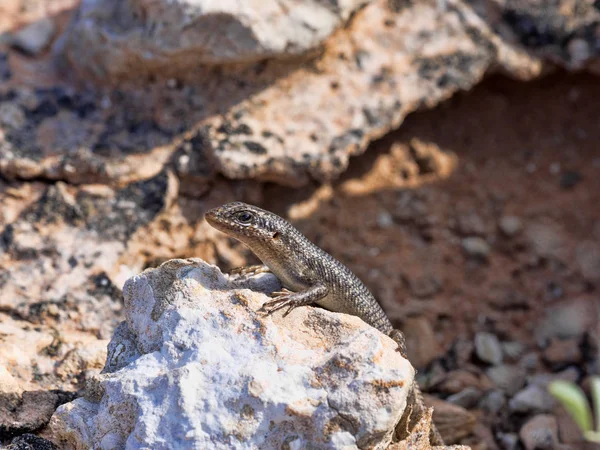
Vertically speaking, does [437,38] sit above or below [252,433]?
above

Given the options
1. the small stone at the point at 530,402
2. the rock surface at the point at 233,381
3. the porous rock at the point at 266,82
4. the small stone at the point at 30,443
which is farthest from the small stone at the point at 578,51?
the small stone at the point at 30,443

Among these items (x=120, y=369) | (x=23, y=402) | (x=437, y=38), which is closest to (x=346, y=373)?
(x=120, y=369)

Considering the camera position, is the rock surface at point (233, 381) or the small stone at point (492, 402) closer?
the rock surface at point (233, 381)

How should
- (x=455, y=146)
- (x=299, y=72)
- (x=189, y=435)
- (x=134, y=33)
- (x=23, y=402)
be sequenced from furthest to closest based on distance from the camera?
(x=455, y=146) < (x=299, y=72) < (x=134, y=33) < (x=23, y=402) < (x=189, y=435)

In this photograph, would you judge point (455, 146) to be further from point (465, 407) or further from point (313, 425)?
point (313, 425)

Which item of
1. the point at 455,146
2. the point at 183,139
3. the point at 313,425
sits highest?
the point at 313,425

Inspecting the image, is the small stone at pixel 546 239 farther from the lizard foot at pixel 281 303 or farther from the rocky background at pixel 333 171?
the lizard foot at pixel 281 303

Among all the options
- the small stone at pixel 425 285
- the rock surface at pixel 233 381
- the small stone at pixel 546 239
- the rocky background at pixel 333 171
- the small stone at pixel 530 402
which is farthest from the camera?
the small stone at pixel 546 239
